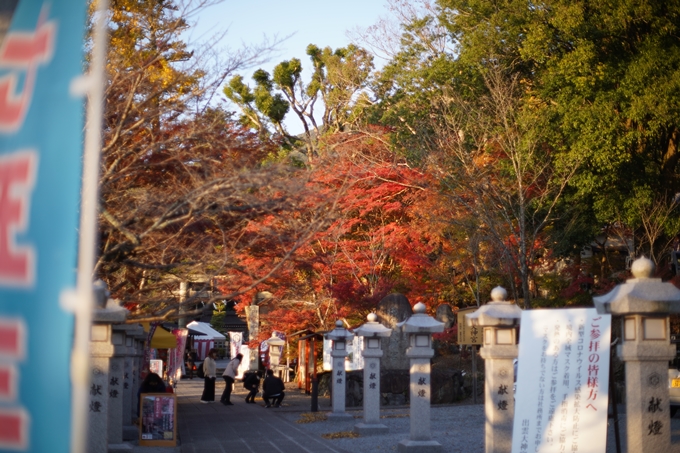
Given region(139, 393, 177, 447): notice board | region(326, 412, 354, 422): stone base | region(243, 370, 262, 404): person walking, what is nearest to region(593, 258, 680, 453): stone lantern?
region(139, 393, 177, 447): notice board

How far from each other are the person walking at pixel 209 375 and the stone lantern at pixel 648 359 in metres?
18.2

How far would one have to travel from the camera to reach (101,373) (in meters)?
9.78

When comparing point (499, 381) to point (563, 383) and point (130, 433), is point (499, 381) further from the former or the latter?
point (130, 433)

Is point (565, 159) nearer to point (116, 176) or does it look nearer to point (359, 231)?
point (359, 231)

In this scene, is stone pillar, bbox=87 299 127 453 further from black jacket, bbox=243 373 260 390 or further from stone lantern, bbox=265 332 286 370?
stone lantern, bbox=265 332 286 370

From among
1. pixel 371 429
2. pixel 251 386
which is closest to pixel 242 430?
pixel 371 429

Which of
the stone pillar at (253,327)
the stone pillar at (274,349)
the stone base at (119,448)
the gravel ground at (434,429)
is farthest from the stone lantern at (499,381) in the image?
the stone pillar at (253,327)

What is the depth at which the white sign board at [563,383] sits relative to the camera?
6.88 metres

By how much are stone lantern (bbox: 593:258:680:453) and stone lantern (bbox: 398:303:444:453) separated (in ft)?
18.8

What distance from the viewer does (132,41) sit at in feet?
34.2

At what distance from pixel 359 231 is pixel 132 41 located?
15.8 m

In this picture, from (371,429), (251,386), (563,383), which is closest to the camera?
(563,383)

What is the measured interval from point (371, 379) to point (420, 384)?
3.65 m

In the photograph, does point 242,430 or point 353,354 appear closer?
point 242,430
